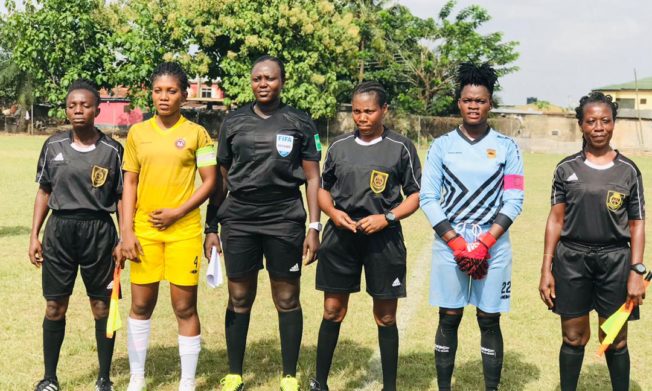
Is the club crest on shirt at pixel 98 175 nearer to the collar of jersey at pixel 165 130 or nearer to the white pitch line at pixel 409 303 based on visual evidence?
the collar of jersey at pixel 165 130

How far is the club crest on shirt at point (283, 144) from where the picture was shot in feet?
14.2

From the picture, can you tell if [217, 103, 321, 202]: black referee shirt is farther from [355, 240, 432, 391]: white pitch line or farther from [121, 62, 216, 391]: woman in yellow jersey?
[355, 240, 432, 391]: white pitch line

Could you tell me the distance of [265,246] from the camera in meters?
4.47

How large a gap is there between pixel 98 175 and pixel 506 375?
10.4 ft

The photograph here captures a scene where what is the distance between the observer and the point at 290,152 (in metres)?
4.38

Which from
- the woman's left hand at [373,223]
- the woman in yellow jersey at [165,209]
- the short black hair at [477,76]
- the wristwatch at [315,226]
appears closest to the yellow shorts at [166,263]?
the woman in yellow jersey at [165,209]

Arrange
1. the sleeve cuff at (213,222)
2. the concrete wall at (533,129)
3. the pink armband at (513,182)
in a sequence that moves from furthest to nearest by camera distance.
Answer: the concrete wall at (533,129) < the sleeve cuff at (213,222) < the pink armband at (513,182)

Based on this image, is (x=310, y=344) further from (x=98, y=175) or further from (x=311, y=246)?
(x=98, y=175)

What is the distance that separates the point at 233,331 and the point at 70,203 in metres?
1.32

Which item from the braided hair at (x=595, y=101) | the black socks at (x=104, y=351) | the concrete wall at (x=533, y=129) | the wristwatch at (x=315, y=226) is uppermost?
the concrete wall at (x=533, y=129)

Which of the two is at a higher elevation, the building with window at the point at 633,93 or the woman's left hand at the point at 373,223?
the building with window at the point at 633,93

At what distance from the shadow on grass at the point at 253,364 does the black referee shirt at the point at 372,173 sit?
138cm

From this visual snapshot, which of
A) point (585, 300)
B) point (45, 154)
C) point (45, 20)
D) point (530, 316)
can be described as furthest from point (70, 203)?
point (45, 20)

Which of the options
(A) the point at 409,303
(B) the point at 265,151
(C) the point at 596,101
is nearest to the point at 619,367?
(C) the point at 596,101
